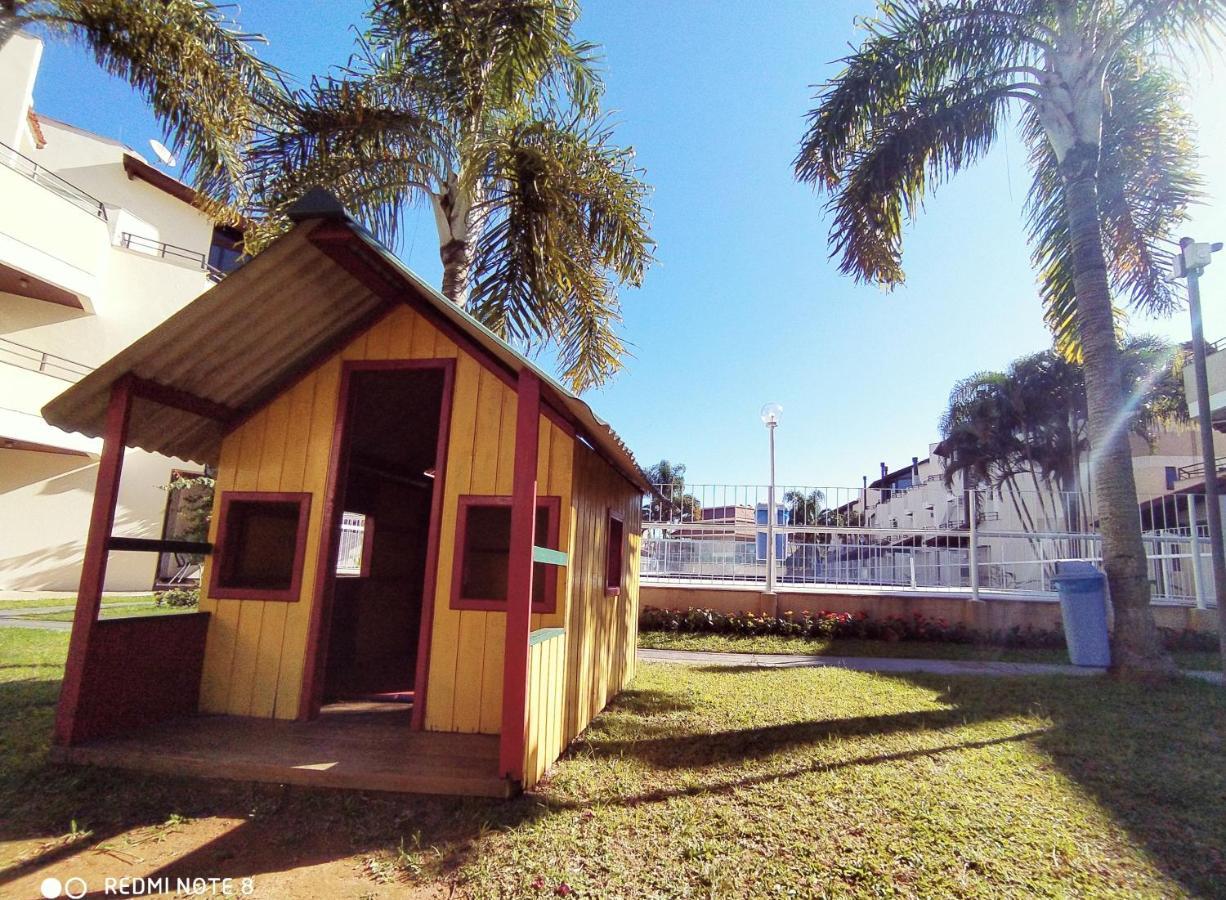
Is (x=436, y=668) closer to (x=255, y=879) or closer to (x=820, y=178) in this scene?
(x=255, y=879)

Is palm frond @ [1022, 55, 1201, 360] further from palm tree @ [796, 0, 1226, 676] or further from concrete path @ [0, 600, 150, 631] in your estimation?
concrete path @ [0, 600, 150, 631]

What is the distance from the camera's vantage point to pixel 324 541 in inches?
201

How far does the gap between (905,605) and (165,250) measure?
71.3 feet

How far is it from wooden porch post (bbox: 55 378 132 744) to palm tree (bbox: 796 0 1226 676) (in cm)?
837

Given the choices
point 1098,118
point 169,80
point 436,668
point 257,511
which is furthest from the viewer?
point 169,80

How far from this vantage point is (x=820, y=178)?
28.9 ft

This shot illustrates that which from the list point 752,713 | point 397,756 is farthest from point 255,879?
point 752,713

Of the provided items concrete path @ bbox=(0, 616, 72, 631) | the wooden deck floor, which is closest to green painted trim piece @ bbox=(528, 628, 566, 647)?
the wooden deck floor

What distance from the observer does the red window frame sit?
15.7 ft

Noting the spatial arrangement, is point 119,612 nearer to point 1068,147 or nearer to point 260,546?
point 260,546

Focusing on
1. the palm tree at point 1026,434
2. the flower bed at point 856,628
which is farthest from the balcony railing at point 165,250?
the palm tree at point 1026,434

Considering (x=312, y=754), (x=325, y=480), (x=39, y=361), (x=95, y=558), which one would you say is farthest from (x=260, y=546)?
(x=39, y=361)

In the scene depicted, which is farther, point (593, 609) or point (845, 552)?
point (845, 552)

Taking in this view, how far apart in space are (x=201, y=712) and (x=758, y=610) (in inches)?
333
